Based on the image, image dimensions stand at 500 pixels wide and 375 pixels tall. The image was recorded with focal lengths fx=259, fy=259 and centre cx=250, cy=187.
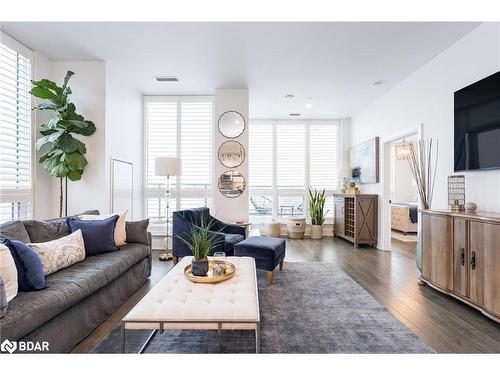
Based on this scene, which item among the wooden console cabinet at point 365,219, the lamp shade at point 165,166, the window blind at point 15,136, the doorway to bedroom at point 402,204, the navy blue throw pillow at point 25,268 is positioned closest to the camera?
the navy blue throw pillow at point 25,268

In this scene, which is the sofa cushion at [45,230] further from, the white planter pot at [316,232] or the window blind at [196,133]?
the white planter pot at [316,232]

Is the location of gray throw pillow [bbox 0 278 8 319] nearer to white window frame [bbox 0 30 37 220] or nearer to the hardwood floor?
the hardwood floor

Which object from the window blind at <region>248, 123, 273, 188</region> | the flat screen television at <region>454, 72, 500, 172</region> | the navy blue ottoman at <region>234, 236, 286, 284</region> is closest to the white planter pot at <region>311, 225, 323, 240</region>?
the window blind at <region>248, 123, 273, 188</region>

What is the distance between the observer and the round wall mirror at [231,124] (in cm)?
452

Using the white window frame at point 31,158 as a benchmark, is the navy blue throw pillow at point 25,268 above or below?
below

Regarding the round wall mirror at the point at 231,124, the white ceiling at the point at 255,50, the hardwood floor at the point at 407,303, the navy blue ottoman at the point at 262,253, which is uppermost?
the white ceiling at the point at 255,50

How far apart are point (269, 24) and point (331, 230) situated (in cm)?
479

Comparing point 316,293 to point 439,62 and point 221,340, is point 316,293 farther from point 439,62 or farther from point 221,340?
point 439,62

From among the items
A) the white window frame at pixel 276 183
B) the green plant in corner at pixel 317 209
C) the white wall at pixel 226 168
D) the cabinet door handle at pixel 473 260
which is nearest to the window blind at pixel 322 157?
the white window frame at pixel 276 183

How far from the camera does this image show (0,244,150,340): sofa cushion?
1.41 m

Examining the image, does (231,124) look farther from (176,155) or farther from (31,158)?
(31,158)

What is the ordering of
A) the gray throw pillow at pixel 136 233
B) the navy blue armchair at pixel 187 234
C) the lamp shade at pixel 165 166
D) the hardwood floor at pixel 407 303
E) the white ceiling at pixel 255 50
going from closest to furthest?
the hardwood floor at pixel 407 303 < the white ceiling at pixel 255 50 < the gray throw pillow at pixel 136 233 < the navy blue armchair at pixel 187 234 < the lamp shade at pixel 165 166

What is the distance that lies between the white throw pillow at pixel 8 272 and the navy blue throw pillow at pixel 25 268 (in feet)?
0.29
